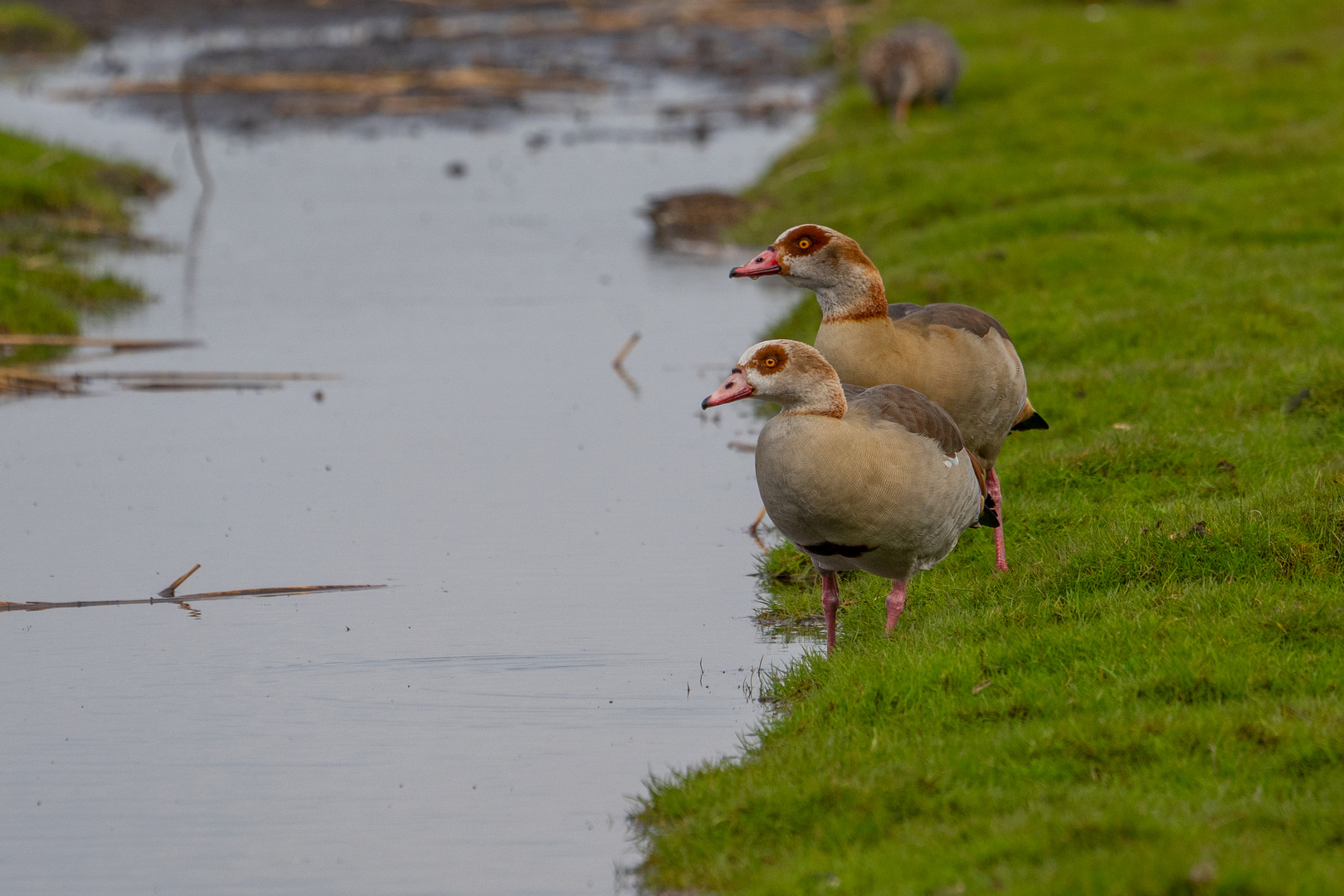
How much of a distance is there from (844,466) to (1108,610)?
137 cm

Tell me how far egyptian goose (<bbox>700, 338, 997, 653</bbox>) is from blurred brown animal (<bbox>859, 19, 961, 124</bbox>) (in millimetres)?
16839

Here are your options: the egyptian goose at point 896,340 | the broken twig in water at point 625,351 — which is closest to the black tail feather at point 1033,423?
the egyptian goose at point 896,340

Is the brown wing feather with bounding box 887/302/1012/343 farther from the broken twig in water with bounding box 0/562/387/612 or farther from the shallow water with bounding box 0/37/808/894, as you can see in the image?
the broken twig in water with bounding box 0/562/387/612

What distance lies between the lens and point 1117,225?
51.8ft

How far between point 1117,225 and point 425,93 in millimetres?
19104

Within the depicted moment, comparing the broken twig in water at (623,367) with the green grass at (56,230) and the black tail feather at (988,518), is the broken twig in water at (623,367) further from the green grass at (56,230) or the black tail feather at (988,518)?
the black tail feather at (988,518)

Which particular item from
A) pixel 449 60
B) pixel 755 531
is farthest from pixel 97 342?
pixel 449 60

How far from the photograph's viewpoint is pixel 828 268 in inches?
336

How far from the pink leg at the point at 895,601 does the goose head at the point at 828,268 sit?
1.50m

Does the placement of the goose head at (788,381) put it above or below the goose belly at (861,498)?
above

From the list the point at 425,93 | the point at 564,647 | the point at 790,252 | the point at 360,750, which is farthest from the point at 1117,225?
the point at 425,93

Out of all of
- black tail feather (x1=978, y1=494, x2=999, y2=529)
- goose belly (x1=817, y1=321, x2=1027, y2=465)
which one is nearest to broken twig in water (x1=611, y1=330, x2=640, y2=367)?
→ goose belly (x1=817, y1=321, x2=1027, y2=465)

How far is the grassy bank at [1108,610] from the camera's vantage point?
212 inches

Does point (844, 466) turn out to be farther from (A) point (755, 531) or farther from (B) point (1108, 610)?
(A) point (755, 531)
